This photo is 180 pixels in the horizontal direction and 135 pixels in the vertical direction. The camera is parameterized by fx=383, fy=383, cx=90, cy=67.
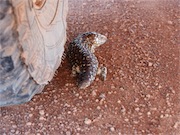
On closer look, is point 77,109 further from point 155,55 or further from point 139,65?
point 155,55

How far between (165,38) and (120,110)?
31.8 inches

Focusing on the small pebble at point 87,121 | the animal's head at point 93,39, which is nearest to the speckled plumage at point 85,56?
the animal's head at point 93,39

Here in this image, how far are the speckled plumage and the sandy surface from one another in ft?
0.15

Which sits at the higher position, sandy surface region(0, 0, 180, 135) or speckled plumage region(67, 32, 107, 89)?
speckled plumage region(67, 32, 107, 89)

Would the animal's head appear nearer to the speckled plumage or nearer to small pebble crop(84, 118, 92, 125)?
the speckled plumage

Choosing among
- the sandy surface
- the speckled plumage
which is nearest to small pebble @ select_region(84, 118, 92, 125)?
the sandy surface

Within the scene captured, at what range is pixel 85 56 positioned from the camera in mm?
2381

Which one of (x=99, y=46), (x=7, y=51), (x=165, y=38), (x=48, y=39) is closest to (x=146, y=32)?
(x=165, y=38)

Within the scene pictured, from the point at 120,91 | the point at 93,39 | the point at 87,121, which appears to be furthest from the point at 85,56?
the point at 87,121

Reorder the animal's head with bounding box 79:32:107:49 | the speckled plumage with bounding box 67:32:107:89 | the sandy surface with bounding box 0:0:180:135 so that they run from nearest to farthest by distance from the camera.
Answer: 1. the sandy surface with bounding box 0:0:180:135
2. the speckled plumage with bounding box 67:32:107:89
3. the animal's head with bounding box 79:32:107:49

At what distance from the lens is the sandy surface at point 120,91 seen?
6.58ft

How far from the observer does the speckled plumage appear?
2258 mm

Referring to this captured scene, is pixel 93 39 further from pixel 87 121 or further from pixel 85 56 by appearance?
pixel 87 121

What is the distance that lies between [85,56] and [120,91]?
333 millimetres
